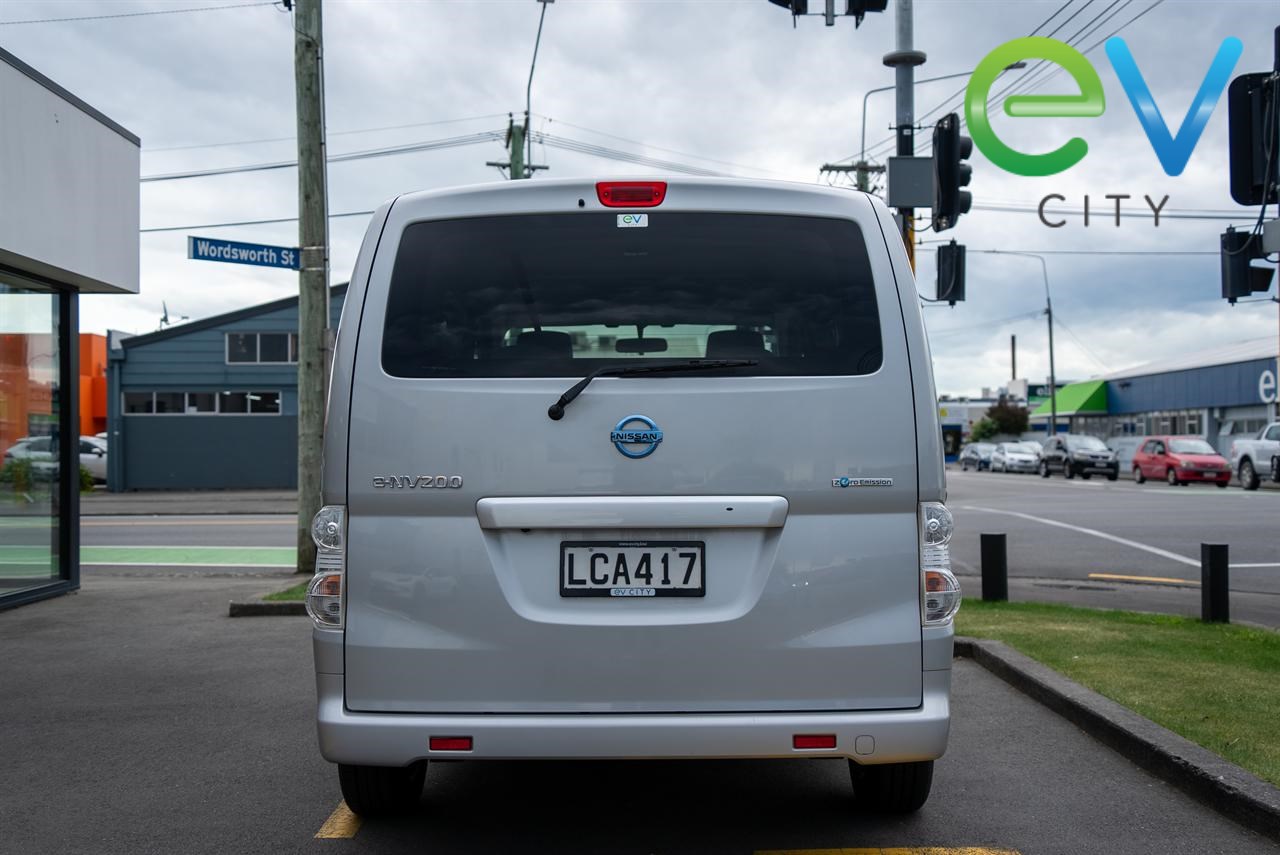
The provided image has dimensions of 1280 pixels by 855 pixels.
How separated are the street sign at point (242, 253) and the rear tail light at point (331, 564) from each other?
8.27 meters

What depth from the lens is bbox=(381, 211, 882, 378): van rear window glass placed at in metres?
3.77

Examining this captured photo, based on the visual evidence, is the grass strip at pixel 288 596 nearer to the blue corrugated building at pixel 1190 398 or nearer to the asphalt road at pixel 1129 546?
the asphalt road at pixel 1129 546

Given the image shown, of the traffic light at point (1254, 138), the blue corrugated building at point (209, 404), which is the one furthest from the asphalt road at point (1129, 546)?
the blue corrugated building at point (209, 404)

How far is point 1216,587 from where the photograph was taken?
895 cm

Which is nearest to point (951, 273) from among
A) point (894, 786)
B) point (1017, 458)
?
point (894, 786)

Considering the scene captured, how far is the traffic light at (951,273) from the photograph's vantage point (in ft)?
30.8

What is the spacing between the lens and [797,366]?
374 cm

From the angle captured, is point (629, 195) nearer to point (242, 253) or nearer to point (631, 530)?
point (631, 530)

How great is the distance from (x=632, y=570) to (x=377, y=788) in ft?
4.65

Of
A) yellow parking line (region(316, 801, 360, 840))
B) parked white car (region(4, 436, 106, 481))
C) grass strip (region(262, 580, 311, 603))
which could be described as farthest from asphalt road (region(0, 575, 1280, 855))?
parked white car (region(4, 436, 106, 481))

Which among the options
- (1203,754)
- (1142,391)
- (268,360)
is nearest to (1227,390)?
(1142,391)

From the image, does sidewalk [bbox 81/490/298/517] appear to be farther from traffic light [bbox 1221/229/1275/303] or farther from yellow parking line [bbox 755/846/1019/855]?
yellow parking line [bbox 755/846/1019/855]

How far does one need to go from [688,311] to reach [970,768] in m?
2.61

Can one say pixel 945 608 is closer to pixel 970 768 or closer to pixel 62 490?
pixel 970 768
